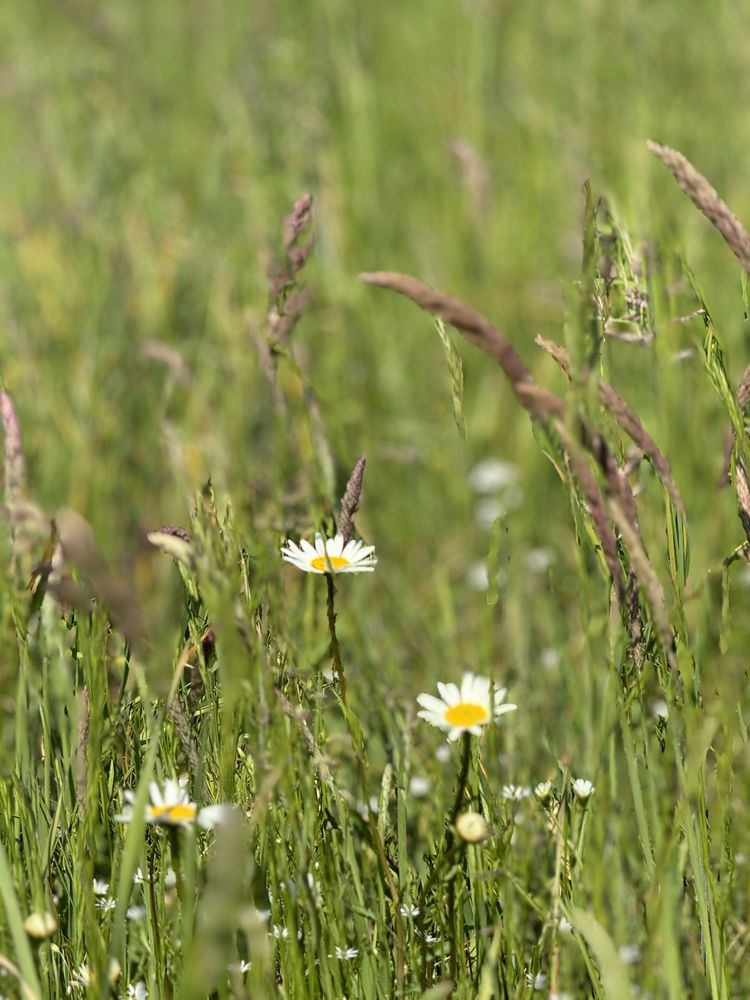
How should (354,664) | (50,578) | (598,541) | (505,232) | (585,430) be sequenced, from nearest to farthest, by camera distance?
(585,430) → (598,541) → (50,578) → (354,664) → (505,232)

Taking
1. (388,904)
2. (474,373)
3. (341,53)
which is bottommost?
(388,904)

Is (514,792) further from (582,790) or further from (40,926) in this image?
(40,926)

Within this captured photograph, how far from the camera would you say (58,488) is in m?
2.61

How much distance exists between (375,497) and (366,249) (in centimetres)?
84

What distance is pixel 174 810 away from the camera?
992mm

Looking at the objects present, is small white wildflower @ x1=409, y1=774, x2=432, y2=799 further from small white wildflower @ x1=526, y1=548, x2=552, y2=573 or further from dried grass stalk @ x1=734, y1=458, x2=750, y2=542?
small white wildflower @ x1=526, y1=548, x2=552, y2=573

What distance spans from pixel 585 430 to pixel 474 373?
7.40 feet

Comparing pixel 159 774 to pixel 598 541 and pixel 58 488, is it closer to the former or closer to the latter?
pixel 598 541

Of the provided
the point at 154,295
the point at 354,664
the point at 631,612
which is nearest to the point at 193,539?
the point at 631,612

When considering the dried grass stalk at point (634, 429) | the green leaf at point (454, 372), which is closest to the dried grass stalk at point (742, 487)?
the dried grass stalk at point (634, 429)

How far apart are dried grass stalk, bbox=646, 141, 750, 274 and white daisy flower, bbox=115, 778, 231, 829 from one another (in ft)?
2.11

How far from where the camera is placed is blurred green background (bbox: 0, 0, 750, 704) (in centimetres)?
250

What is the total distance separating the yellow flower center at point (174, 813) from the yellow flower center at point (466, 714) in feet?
0.79

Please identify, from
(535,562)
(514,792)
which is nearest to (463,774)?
(514,792)
